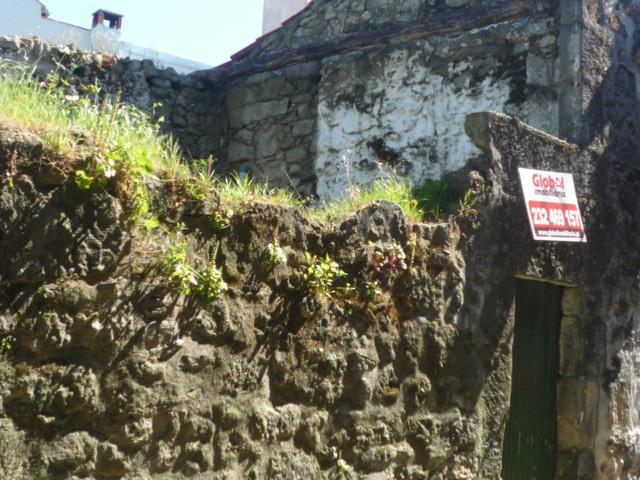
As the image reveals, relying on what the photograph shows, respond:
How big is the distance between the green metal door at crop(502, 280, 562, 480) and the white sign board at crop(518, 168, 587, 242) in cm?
38

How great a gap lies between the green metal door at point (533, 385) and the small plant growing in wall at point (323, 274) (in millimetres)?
1729

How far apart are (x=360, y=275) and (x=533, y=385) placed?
1.87 metres

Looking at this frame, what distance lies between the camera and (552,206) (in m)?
5.48

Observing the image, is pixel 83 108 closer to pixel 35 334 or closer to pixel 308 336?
pixel 35 334

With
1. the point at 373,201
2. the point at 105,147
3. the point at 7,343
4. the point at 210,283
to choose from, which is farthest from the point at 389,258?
the point at 7,343

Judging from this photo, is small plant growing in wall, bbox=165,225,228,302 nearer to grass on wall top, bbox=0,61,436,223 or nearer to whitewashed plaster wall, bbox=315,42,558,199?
grass on wall top, bbox=0,61,436,223

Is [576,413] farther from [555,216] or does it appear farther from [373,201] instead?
[373,201]

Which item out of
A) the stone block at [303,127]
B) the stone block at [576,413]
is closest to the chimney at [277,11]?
the stone block at [303,127]

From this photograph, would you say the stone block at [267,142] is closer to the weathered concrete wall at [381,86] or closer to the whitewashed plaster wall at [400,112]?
the weathered concrete wall at [381,86]

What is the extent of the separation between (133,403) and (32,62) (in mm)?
4687

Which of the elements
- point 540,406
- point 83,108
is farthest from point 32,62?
point 540,406

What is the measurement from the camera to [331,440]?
414 centimetres

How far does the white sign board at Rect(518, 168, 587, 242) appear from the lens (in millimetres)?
5316

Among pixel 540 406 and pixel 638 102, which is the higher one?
pixel 638 102
